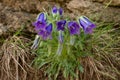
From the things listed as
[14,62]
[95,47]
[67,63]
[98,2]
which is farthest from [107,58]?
[14,62]

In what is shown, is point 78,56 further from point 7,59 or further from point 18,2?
point 18,2

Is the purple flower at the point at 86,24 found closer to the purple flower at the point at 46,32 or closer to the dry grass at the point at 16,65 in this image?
the purple flower at the point at 46,32

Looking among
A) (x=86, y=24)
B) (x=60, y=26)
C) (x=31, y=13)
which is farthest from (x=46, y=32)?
(x=31, y=13)

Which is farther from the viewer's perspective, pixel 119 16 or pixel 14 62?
pixel 119 16

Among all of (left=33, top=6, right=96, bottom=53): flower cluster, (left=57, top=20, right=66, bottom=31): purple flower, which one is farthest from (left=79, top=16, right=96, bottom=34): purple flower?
(left=57, top=20, right=66, bottom=31): purple flower

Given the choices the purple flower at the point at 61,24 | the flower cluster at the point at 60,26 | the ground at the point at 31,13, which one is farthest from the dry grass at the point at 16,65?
the purple flower at the point at 61,24

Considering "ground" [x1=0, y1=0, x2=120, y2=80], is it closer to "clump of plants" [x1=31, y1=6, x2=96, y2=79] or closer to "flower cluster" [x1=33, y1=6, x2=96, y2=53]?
"clump of plants" [x1=31, y1=6, x2=96, y2=79]

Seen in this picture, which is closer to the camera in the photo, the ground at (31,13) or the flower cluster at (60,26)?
the flower cluster at (60,26)

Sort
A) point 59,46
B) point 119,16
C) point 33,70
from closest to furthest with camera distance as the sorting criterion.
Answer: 1. point 59,46
2. point 33,70
3. point 119,16
